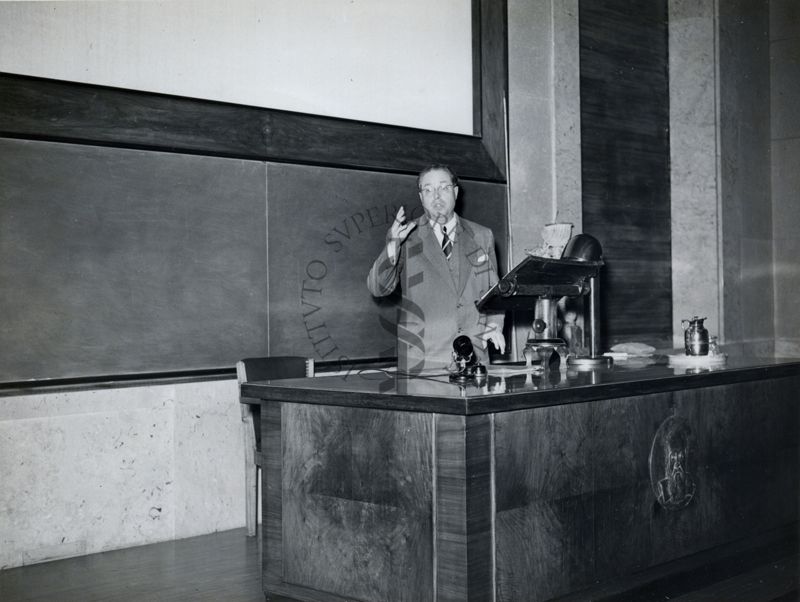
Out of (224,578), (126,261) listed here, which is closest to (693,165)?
(126,261)

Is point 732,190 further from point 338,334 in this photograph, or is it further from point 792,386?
point 338,334

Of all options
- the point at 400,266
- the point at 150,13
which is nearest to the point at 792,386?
the point at 400,266

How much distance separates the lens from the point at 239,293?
492 cm

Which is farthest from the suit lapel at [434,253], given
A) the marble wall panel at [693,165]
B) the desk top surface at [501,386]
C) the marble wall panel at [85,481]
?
the marble wall panel at [693,165]

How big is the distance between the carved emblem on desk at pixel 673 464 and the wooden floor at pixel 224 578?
292 millimetres

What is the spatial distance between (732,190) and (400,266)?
3772mm

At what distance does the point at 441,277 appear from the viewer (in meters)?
4.66

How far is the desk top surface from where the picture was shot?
9.77ft

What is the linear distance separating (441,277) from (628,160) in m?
3.01

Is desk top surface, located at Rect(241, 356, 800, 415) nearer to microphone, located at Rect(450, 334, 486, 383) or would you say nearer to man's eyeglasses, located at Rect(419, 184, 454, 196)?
microphone, located at Rect(450, 334, 486, 383)

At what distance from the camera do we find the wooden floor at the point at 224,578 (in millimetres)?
3533

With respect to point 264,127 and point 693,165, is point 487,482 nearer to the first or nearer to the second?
point 264,127

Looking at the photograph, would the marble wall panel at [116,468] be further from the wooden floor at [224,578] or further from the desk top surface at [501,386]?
the desk top surface at [501,386]

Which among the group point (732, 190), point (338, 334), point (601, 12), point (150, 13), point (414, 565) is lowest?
point (414, 565)
